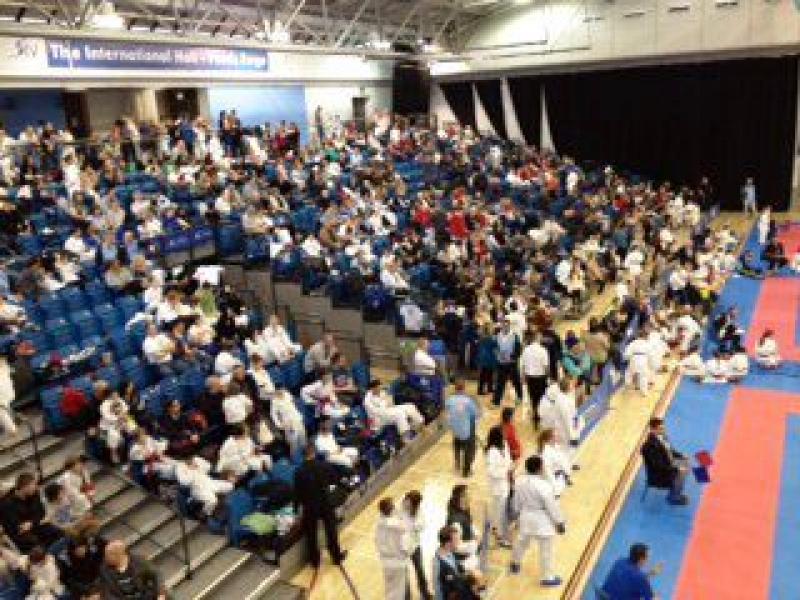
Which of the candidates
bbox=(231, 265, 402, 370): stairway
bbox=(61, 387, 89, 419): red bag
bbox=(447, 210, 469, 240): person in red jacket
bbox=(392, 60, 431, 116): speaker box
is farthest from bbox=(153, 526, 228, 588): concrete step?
bbox=(392, 60, 431, 116): speaker box

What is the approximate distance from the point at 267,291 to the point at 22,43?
8375mm

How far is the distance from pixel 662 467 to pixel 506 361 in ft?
10.5

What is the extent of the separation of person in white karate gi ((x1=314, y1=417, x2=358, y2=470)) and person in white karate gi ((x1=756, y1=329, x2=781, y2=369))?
7.82 meters

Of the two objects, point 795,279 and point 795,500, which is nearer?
point 795,500

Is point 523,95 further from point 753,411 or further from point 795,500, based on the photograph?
point 795,500

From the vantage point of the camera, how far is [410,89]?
95.4 ft

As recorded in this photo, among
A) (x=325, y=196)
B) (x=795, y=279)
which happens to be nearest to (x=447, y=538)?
(x=325, y=196)

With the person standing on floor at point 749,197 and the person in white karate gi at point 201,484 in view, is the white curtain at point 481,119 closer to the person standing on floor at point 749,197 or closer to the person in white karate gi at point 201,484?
the person standing on floor at point 749,197

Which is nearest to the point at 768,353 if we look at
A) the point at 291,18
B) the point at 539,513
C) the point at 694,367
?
the point at 694,367

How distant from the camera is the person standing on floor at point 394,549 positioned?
6656 mm

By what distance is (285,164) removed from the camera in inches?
724

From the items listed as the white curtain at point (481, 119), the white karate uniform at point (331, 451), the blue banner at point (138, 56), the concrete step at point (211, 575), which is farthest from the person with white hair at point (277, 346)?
the white curtain at point (481, 119)

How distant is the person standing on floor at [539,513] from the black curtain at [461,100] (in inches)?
965

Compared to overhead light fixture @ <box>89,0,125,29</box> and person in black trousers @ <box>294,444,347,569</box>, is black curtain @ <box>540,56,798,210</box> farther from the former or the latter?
person in black trousers @ <box>294,444,347,569</box>
